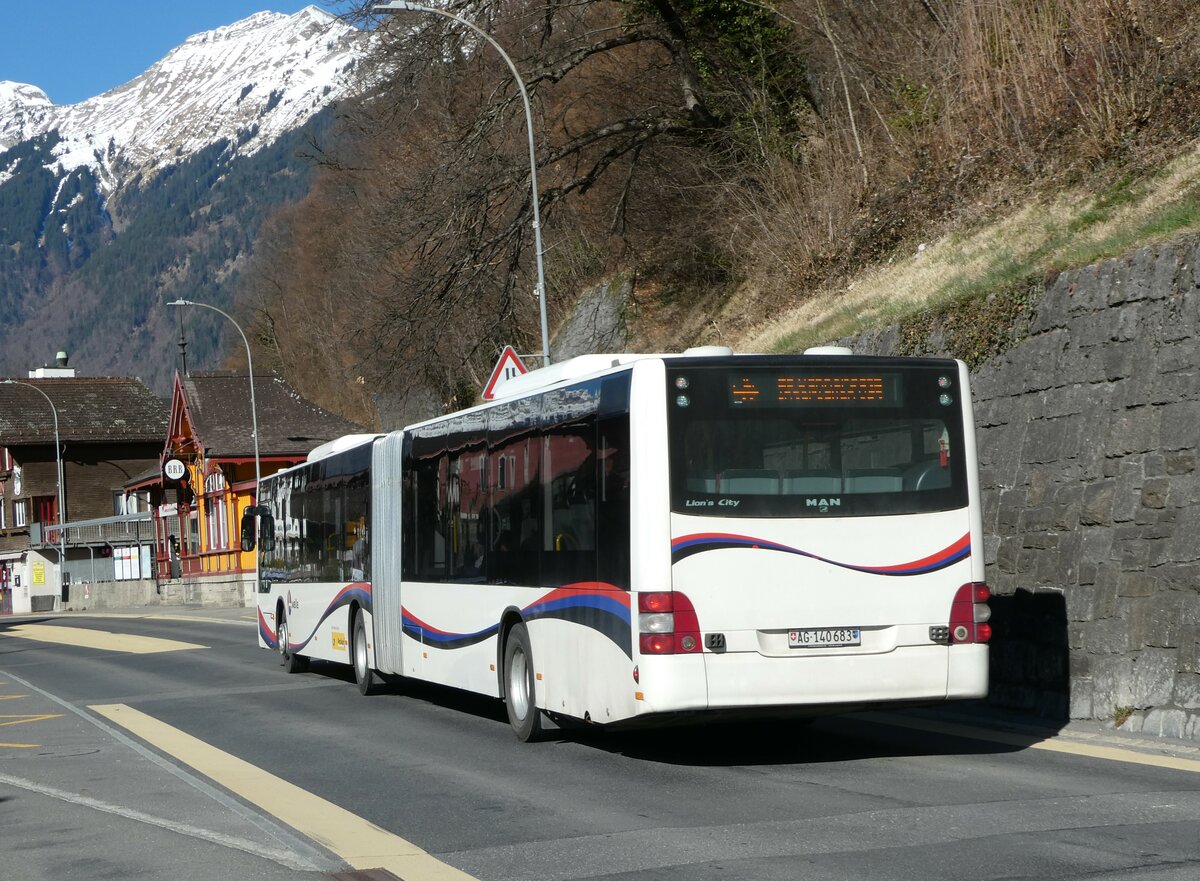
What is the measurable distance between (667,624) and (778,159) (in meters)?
22.0

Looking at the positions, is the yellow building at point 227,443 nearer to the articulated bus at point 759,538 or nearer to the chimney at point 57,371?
the chimney at point 57,371

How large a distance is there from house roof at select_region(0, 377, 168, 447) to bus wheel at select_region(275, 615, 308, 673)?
75291 mm

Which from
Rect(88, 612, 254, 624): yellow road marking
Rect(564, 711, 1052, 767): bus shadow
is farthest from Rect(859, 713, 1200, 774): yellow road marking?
Rect(88, 612, 254, 624): yellow road marking

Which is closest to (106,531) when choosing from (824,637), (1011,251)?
(1011,251)

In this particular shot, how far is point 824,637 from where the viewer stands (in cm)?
1080

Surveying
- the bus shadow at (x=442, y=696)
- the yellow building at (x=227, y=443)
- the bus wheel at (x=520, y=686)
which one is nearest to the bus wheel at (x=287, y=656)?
the bus shadow at (x=442, y=696)

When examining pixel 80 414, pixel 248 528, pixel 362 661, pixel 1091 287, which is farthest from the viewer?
pixel 80 414

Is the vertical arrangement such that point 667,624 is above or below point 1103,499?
below

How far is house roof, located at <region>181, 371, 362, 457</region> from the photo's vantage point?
2461 inches

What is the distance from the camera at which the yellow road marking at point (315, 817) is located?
802cm

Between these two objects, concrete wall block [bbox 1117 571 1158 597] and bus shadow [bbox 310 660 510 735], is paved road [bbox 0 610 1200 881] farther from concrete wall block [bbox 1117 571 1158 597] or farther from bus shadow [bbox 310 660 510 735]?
concrete wall block [bbox 1117 571 1158 597]

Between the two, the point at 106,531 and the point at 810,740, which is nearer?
the point at 810,740

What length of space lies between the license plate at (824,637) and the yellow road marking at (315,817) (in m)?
3.11

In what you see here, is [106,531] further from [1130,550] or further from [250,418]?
[1130,550]
